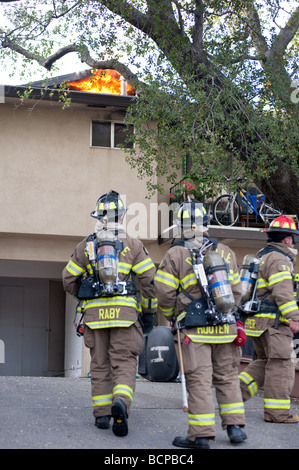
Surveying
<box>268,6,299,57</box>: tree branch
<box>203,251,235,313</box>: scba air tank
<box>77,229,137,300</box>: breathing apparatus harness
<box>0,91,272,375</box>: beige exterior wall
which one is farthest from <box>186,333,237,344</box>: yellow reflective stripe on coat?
<box>0,91,272,375</box>: beige exterior wall

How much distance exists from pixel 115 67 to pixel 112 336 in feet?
23.0

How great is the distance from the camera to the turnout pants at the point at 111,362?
5.42 m

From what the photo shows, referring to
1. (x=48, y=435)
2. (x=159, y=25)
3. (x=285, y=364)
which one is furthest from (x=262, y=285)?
(x=159, y=25)

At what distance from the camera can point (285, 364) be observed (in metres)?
6.37

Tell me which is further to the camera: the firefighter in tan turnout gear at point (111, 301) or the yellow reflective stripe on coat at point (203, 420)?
the firefighter in tan turnout gear at point (111, 301)

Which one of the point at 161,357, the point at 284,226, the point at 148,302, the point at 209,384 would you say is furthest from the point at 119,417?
the point at 161,357

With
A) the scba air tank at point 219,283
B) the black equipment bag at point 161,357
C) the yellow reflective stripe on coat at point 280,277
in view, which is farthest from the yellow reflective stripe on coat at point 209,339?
the black equipment bag at point 161,357

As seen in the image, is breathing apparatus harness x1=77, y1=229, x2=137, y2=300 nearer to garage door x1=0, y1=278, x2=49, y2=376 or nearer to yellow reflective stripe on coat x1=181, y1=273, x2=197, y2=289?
yellow reflective stripe on coat x1=181, y1=273, x2=197, y2=289

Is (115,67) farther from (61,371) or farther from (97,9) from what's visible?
(61,371)

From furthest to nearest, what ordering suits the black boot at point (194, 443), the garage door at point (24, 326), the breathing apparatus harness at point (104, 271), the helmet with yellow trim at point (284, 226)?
the garage door at point (24, 326)
the helmet with yellow trim at point (284, 226)
the breathing apparatus harness at point (104, 271)
the black boot at point (194, 443)

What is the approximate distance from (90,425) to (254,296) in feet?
7.04

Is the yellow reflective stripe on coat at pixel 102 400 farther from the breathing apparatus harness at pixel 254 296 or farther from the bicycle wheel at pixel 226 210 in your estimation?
the bicycle wheel at pixel 226 210

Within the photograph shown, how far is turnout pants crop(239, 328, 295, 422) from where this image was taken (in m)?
6.26

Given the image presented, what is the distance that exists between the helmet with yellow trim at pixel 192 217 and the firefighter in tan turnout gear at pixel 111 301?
555 mm
